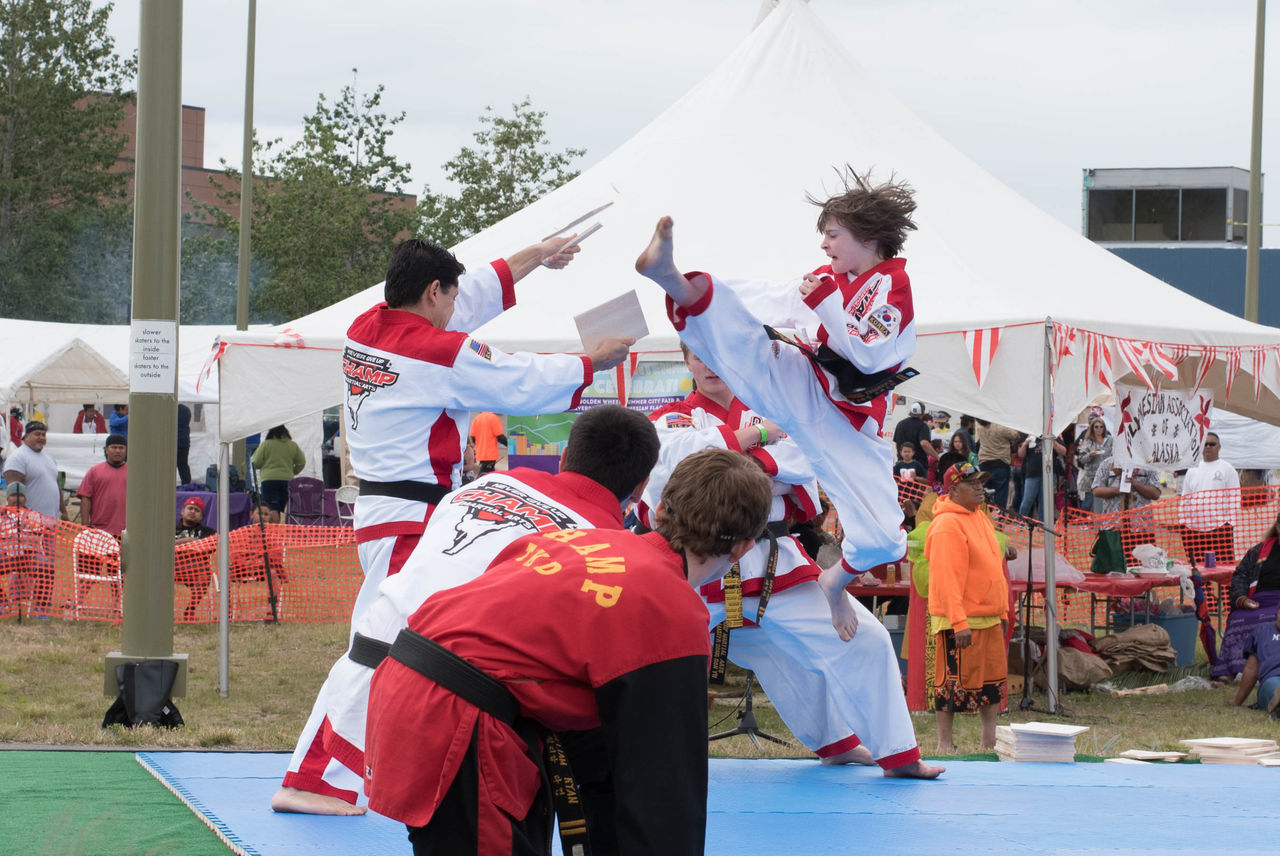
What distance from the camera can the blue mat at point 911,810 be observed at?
379 centimetres

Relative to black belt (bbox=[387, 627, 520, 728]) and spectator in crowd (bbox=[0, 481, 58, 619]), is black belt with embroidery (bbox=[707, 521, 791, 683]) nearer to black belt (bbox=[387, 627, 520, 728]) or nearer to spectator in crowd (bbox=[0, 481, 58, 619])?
black belt (bbox=[387, 627, 520, 728])

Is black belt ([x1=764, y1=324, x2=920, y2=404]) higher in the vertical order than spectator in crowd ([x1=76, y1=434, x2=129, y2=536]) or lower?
higher

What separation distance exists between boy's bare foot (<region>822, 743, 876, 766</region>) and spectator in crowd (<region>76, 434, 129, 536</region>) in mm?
8147

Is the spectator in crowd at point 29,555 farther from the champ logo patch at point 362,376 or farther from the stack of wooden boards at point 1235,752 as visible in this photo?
the stack of wooden boards at point 1235,752

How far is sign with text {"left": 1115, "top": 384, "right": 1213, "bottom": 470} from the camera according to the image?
28.2 feet

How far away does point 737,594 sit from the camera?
4488 millimetres

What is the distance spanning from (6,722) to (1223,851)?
19.1 feet

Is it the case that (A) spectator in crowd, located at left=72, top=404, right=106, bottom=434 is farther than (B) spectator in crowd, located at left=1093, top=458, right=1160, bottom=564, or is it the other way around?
(A) spectator in crowd, located at left=72, top=404, right=106, bottom=434

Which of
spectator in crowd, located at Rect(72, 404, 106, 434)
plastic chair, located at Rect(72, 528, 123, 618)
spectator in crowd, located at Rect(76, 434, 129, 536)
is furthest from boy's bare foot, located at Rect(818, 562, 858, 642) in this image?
spectator in crowd, located at Rect(72, 404, 106, 434)

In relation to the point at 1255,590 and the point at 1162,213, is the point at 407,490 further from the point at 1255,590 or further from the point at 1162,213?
the point at 1162,213

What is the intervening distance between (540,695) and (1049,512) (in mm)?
5922

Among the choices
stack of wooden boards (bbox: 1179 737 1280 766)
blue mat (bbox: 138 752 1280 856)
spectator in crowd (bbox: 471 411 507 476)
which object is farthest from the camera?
spectator in crowd (bbox: 471 411 507 476)

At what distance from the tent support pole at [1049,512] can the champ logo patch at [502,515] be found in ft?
17.2

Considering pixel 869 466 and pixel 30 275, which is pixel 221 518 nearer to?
pixel 869 466
